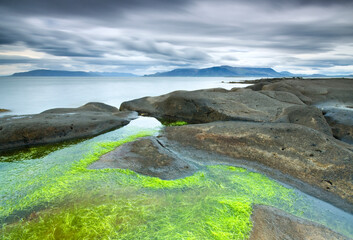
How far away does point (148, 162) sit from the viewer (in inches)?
249

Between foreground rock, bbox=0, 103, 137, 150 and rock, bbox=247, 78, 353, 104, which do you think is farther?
rock, bbox=247, 78, 353, 104

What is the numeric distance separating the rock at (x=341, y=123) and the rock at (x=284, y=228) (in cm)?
741

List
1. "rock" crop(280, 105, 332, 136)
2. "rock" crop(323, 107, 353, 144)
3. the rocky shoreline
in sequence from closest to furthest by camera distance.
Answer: the rocky shoreline
"rock" crop(280, 105, 332, 136)
"rock" crop(323, 107, 353, 144)

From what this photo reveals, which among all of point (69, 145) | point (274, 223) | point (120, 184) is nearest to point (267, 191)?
point (274, 223)

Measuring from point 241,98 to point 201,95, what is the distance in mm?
2637

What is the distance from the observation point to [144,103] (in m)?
17.1

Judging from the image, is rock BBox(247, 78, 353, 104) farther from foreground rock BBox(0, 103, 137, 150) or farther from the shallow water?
foreground rock BBox(0, 103, 137, 150)

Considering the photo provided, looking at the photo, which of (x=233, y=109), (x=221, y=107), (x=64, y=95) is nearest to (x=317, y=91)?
(x=233, y=109)

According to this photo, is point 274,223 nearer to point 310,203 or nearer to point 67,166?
point 310,203

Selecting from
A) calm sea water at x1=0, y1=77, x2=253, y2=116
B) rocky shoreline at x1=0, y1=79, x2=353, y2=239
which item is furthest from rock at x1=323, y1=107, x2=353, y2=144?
calm sea water at x1=0, y1=77, x2=253, y2=116

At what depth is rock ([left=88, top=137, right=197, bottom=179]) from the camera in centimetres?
587

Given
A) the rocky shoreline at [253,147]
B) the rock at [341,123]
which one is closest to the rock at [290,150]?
the rocky shoreline at [253,147]

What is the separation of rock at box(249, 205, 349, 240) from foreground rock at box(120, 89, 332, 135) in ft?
20.3

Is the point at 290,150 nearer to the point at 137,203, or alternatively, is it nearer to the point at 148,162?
the point at 148,162
